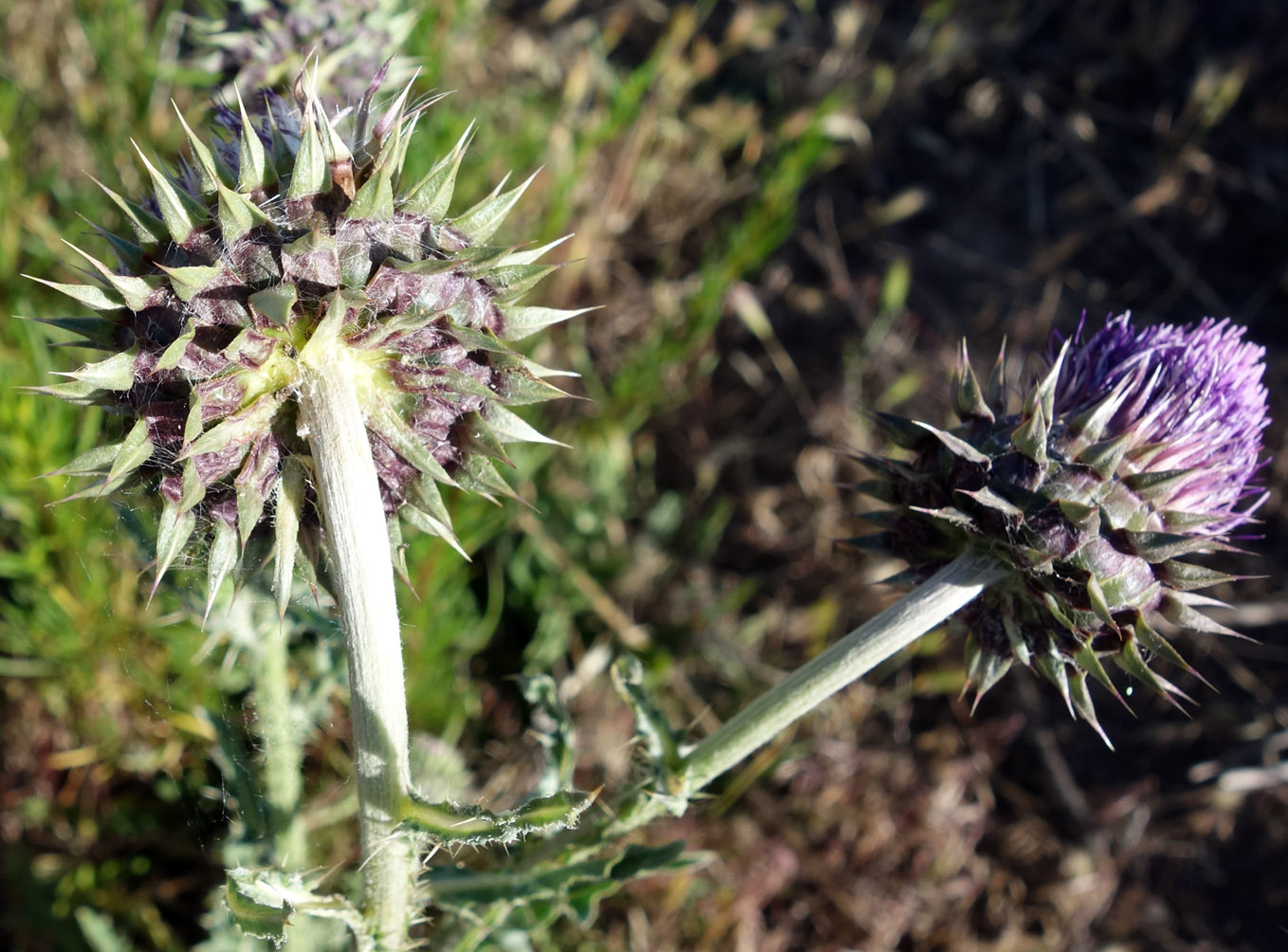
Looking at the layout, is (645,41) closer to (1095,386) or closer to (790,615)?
(790,615)

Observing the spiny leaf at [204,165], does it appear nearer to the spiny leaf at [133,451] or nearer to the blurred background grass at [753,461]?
the spiny leaf at [133,451]

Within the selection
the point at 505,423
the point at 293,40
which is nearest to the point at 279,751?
the point at 505,423

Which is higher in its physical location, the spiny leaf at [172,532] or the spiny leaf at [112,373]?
the spiny leaf at [112,373]

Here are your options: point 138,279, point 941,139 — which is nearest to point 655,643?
point 138,279

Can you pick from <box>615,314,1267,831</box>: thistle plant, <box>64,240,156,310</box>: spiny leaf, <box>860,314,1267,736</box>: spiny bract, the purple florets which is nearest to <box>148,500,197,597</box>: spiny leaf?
<box>64,240,156,310</box>: spiny leaf

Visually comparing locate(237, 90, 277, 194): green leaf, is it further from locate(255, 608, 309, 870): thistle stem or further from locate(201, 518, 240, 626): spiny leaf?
locate(255, 608, 309, 870): thistle stem

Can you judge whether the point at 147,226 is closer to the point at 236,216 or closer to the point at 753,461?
the point at 236,216

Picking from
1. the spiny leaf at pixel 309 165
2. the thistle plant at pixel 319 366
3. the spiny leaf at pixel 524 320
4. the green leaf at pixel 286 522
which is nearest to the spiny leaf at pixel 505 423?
the thistle plant at pixel 319 366
